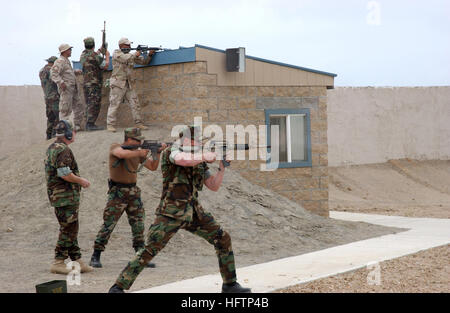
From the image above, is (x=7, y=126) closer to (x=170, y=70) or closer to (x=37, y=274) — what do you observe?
(x=170, y=70)

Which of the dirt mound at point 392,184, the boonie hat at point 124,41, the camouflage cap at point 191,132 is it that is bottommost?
the dirt mound at point 392,184

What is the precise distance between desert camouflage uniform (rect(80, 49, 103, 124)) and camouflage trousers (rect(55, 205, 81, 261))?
7374 mm

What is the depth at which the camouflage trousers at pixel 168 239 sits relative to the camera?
656 centimetres

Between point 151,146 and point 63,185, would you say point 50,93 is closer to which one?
point 63,185

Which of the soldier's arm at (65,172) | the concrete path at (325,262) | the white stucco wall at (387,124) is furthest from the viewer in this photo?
the white stucco wall at (387,124)

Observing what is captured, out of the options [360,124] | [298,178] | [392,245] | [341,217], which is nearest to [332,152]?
[360,124]

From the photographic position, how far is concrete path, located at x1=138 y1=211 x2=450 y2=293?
7727mm

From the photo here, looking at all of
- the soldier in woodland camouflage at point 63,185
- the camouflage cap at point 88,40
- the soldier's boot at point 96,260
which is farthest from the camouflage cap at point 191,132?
the camouflage cap at point 88,40

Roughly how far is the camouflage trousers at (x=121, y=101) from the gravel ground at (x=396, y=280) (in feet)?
23.2

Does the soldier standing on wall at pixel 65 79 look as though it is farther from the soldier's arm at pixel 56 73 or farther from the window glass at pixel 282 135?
the window glass at pixel 282 135

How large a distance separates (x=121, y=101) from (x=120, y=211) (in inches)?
244

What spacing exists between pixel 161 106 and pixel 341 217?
5450 millimetres

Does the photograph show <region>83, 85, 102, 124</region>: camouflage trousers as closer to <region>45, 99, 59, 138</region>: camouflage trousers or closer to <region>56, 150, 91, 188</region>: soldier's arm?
<region>45, 99, 59, 138</region>: camouflage trousers

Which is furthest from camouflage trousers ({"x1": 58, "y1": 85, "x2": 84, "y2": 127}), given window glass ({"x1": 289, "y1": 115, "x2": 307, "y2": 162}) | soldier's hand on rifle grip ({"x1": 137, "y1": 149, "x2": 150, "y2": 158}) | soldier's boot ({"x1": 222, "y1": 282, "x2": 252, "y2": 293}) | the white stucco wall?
the white stucco wall
